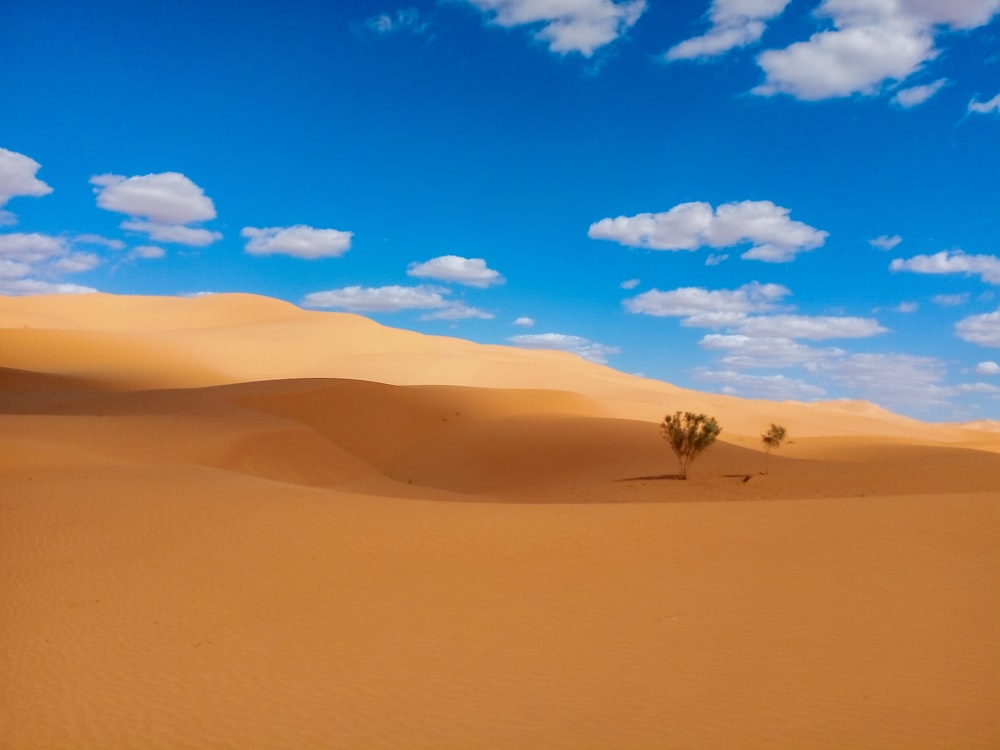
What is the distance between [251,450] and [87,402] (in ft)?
42.1

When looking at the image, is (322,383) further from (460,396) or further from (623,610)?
(623,610)

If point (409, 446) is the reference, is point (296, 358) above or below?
above

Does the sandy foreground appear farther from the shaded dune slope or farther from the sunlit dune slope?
the sunlit dune slope

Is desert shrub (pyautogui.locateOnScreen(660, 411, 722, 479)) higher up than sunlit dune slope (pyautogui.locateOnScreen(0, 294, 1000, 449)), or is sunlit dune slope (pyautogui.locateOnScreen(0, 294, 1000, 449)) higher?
sunlit dune slope (pyautogui.locateOnScreen(0, 294, 1000, 449))

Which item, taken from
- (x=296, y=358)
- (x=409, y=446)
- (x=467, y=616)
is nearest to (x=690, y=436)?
(x=409, y=446)

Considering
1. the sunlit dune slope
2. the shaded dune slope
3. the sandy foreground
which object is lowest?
the sandy foreground

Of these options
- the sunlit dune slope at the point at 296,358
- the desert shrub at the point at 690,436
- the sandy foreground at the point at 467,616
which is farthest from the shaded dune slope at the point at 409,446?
the sunlit dune slope at the point at 296,358

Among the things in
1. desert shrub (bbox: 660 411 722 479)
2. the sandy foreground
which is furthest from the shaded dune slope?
desert shrub (bbox: 660 411 722 479)

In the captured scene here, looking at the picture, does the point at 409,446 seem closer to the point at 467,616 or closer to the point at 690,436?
the point at 690,436

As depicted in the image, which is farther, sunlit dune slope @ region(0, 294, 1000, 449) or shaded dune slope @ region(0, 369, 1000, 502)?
sunlit dune slope @ region(0, 294, 1000, 449)

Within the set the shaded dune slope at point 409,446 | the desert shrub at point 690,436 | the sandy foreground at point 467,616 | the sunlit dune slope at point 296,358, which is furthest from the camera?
the sunlit dune slope at point 296,358

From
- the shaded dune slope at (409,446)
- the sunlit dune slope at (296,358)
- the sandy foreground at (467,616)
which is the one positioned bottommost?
the sandy foreground at (467,616)

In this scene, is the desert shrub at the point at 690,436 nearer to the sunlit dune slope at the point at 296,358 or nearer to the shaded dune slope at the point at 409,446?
the shaded dune slope at the point at 409,446

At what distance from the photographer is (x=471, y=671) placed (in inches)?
249
